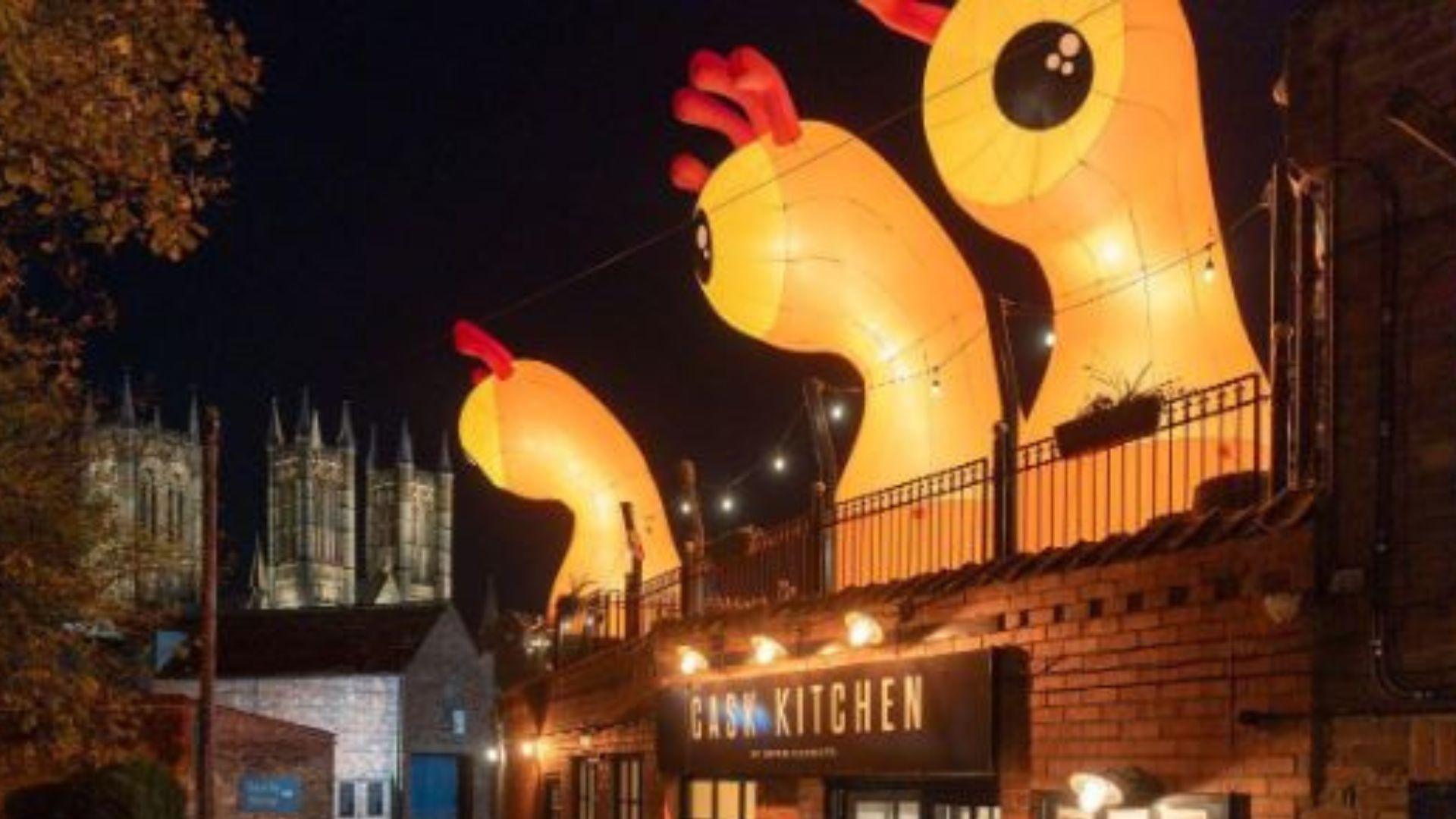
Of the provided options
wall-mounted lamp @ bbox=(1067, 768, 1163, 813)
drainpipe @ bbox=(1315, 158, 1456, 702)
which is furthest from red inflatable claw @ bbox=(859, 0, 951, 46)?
wall-mounted lamp @ bbox=(1067, 768, 1163, 813)

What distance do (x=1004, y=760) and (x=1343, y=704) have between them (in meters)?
2.78

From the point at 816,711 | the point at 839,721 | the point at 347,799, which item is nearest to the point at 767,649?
the point at 816,711

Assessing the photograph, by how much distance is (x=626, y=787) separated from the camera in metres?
17.1

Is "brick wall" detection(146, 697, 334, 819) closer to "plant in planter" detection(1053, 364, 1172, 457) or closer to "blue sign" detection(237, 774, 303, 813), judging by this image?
"blue sign" detection(237, 774, 303, 813)

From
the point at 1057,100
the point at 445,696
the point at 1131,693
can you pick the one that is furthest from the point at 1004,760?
the point at 445,696

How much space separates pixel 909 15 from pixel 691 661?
5362mm

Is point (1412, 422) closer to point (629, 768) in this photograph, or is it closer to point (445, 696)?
point (629, 768)

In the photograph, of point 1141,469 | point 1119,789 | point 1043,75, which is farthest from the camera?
point 1043,75

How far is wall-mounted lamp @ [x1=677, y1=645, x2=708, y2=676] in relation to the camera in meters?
14.4

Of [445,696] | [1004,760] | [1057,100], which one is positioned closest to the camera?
[1004,760]

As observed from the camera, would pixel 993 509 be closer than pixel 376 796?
Yes

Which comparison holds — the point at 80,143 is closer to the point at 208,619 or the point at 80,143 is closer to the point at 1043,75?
the point at 1043,75

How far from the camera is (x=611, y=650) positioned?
17938mm

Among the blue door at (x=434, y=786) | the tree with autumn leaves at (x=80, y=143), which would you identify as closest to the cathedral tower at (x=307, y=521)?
the blue door at (x=434, y=786)
